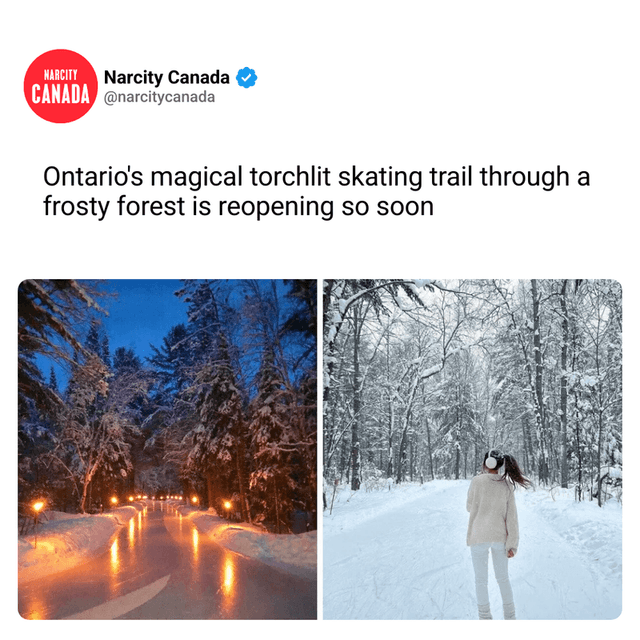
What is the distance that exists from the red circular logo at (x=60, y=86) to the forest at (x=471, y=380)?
2837mm

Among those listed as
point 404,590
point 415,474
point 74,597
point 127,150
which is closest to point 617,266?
point 415,474

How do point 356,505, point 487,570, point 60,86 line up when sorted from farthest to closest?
point 356,505
point 60,86
point 487,570

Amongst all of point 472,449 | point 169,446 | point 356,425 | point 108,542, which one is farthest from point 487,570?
point 108,542

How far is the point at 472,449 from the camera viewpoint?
5.53 m

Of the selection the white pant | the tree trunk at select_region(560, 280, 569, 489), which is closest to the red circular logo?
the tree trunk at select_region(560, 280, 569, 489)

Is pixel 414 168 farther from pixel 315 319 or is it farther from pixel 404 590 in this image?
pixel 404 590

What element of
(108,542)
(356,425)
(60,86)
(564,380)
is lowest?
(108,542)

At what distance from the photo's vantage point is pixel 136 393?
5.78 meters

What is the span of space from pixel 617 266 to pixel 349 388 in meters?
2.79

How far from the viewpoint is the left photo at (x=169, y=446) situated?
5.54 meters

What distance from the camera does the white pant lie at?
17.1ft

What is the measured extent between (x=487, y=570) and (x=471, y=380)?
1725 millimetres

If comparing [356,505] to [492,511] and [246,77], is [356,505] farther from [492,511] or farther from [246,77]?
[246,77]

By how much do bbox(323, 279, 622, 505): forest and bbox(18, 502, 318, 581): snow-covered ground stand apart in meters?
0.72
